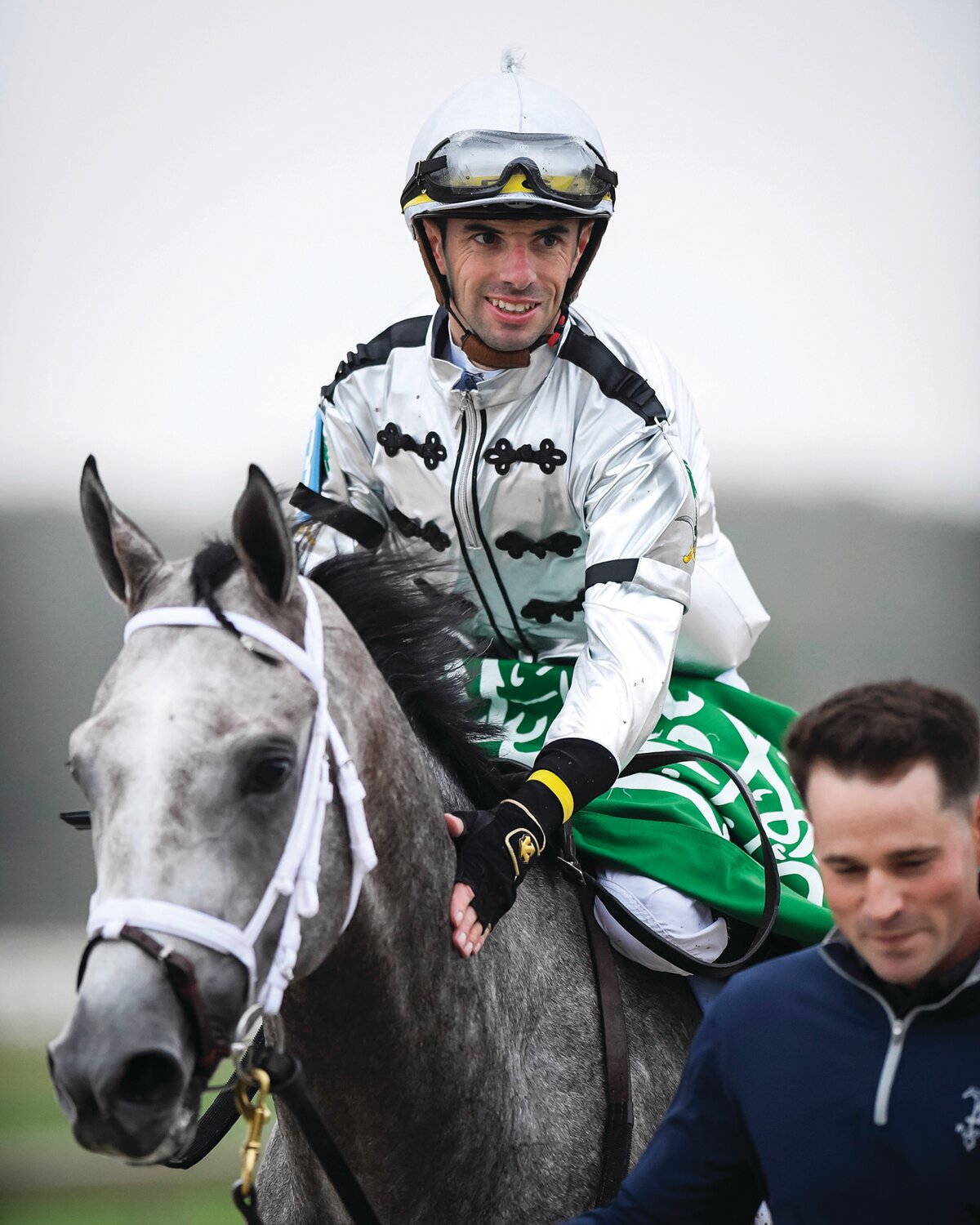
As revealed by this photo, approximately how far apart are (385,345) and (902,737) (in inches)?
66.0

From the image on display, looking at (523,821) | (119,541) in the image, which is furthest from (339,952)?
(119,541)

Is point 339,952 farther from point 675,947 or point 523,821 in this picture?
point 675,947

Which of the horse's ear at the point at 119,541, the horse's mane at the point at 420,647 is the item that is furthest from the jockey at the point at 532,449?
the horse's ear at the point at 119,541

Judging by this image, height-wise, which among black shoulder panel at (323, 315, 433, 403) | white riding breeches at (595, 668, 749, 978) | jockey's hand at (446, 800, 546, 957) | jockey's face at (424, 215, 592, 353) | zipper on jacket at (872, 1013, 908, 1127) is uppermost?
jockey's face at (424, 215, 592, 353)

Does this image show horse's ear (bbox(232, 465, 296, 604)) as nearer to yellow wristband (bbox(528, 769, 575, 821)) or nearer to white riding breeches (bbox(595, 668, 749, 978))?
yellow wristband (bbox(528, 769, 575, 821))

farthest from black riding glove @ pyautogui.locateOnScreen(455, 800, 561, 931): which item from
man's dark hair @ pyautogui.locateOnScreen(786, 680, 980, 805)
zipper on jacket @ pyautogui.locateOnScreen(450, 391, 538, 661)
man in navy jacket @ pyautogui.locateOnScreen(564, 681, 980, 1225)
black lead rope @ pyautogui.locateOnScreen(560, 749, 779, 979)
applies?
zipper on jacket @ pyautogui.locateOnScreen(450, 391, 538, 661)

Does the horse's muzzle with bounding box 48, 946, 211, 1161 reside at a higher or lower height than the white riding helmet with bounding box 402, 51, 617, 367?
lower

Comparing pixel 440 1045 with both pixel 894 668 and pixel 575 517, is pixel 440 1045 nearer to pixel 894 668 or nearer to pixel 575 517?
pixel 575 517

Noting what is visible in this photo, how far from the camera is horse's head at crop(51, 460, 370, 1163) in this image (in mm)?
1323

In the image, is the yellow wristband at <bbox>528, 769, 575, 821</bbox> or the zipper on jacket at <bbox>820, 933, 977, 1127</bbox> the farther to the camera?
the yellow wristband at <bbox>528, 769, 575, 821</bbox>

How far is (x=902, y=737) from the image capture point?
48.9 inches

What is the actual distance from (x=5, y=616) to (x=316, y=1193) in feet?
13.4

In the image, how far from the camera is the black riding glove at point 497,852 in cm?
181

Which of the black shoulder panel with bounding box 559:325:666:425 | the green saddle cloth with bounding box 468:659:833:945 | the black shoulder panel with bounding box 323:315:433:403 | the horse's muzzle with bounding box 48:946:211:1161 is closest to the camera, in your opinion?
the horse's muzzle with bounding box 48:946:211:1161
